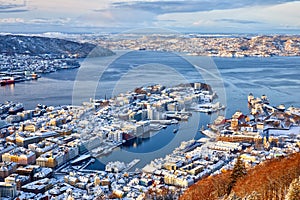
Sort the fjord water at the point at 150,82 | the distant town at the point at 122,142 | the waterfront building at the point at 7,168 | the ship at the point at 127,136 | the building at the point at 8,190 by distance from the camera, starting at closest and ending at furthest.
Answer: the building at the point at 8,190, the distant town at the point at 122,142, the waterfront building at the point at 7,168, the fjord water at the point at 150,82, the ship at the point at 127,136

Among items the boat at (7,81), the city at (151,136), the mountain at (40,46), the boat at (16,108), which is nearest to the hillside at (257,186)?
the city at (151,136)

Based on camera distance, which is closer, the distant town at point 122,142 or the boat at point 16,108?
the distant town at point 122,142

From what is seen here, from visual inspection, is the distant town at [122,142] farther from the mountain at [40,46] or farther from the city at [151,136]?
the mountain at [40,46]

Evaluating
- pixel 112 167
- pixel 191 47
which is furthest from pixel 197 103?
pixel 191 47

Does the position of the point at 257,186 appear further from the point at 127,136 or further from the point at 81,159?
the point at 127,136

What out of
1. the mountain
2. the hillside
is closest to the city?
the hillside

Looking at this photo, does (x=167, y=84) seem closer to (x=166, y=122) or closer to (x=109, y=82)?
(x=109, y=82)
